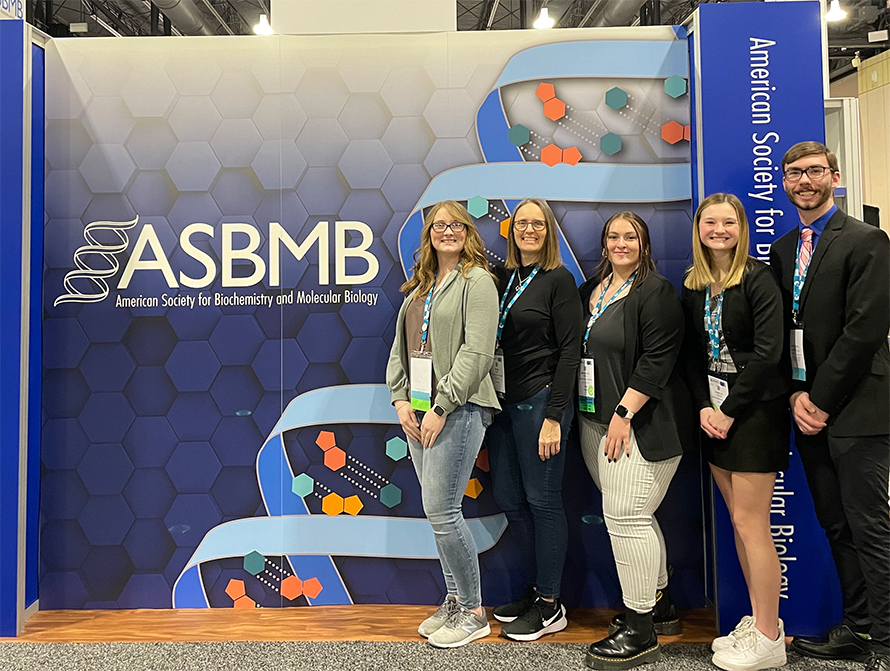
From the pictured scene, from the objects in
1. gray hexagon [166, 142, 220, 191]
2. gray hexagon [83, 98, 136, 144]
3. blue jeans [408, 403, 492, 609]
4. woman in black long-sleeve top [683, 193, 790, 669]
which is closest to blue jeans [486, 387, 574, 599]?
blue jeans [408, 403, 492, 609]

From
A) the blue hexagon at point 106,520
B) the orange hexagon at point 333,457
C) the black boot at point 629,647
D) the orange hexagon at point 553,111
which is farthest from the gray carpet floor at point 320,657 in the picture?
the orange hexagon at point 553,111

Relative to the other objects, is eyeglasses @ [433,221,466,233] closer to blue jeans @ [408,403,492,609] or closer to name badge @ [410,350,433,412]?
name badge @ [410,350,433,412]

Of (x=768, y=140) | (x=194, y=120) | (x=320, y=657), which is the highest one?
(x=194, y=120)

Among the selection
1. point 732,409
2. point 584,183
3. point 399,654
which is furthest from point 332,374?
point 732,409

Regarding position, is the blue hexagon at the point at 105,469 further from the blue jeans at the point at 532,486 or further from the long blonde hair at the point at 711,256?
the long blonde hair at the point at 711,256

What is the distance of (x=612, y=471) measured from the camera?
2.09 m

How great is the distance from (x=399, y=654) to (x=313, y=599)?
1.90 feet

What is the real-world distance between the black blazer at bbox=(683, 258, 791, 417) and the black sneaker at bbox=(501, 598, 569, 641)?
1005 millimetres

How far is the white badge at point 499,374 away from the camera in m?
2.28

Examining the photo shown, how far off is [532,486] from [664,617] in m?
0.75

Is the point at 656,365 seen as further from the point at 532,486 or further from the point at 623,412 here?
the point at 532,486

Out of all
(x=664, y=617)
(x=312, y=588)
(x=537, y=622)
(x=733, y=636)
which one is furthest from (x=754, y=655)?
(x=312, y=588)

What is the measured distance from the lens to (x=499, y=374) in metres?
2.29

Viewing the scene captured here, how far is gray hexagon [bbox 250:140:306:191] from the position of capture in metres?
2.62
